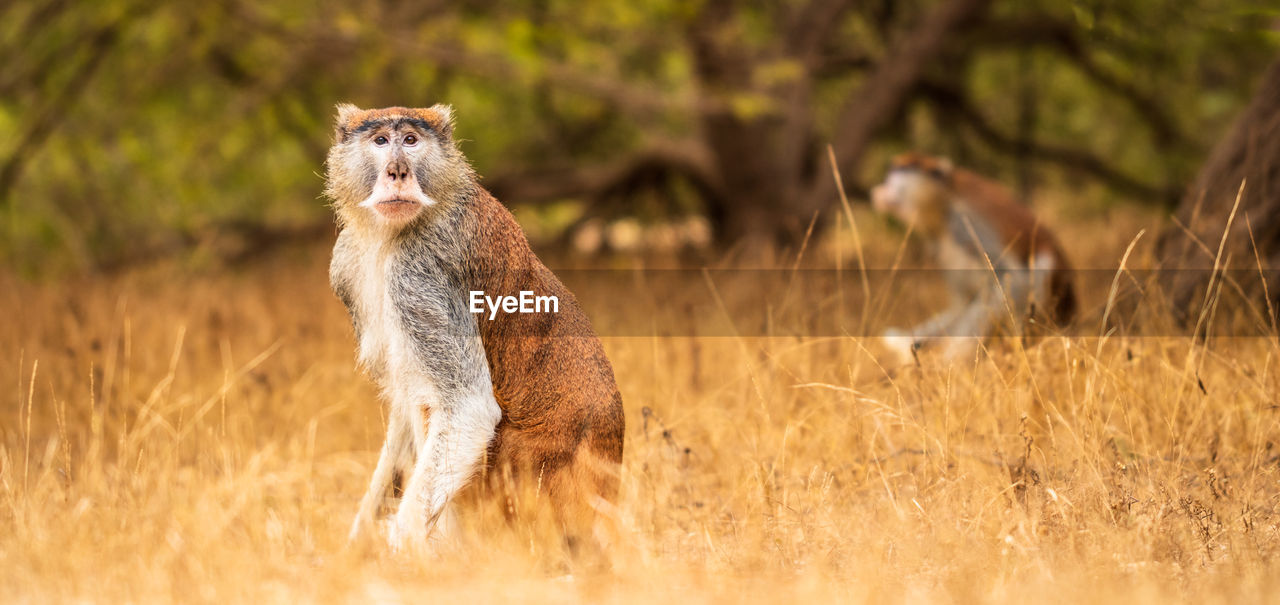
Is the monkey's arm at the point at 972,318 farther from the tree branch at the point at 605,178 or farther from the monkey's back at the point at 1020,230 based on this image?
the tree branch at the point at 605,178

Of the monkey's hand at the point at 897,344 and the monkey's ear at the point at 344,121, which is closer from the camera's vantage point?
the monkey's ear at the point at 344,121

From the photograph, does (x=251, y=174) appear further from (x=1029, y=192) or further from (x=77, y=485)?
(x=1029, y=192)

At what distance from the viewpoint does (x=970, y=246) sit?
571 centimetres

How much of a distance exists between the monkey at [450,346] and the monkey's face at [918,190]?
380 centimetres

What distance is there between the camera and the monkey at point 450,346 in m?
2.32

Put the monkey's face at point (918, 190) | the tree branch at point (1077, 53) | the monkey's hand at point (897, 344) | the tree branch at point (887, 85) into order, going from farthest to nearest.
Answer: the tree branch at point (1077, 53)
the tree branch at point (887, 85)
the monkey's face at point (918, 190)
the monkey's hand at point (897, 344)

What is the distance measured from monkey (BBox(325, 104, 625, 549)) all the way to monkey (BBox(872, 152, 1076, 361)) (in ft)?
5.91

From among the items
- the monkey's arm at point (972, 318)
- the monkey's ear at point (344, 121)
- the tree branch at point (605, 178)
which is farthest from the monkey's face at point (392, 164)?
the tree branch at point (605, 178)

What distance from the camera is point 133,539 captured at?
245 cm

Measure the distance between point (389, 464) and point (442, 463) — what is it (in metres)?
0.28

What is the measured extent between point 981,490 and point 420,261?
1455mm

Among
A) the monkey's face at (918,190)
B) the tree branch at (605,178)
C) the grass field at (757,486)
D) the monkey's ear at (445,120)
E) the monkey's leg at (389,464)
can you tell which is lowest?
the grass field at (757,486)

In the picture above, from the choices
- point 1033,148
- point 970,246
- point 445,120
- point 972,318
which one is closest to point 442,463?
point 445,120

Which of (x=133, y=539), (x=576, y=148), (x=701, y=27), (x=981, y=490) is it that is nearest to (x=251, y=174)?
(x=576, y=148)
